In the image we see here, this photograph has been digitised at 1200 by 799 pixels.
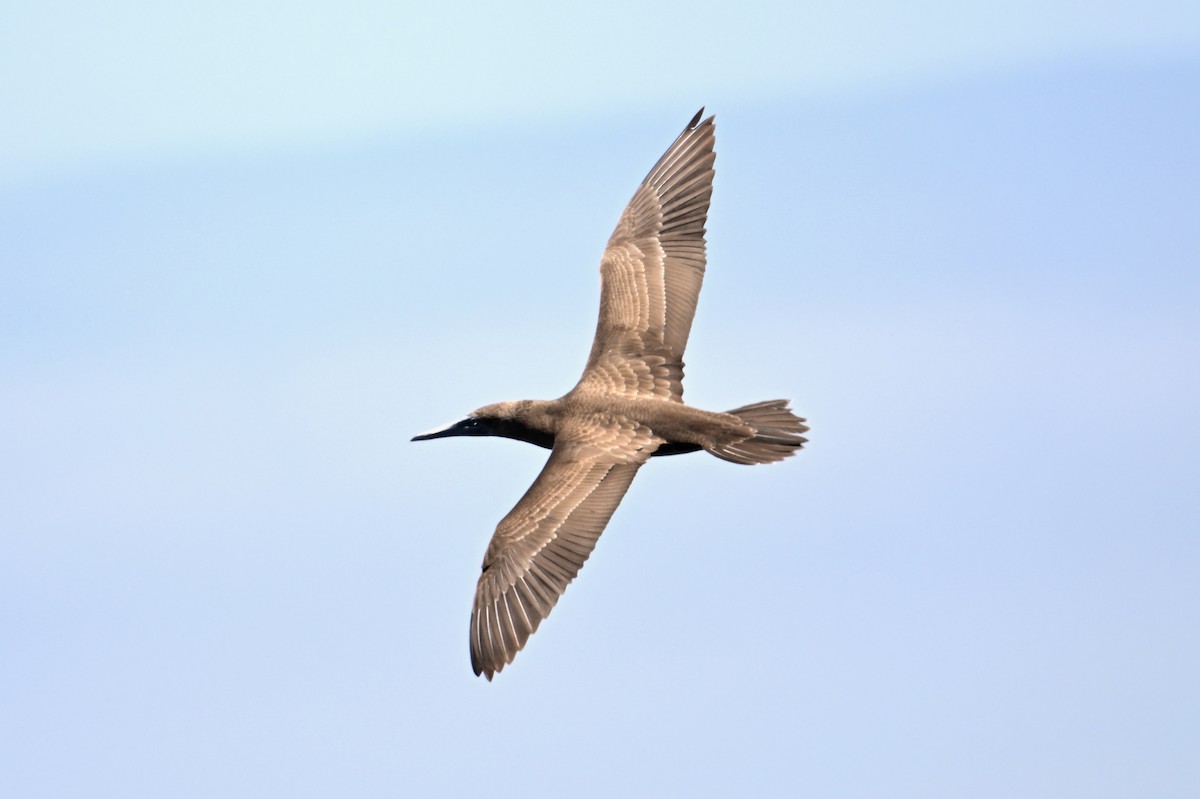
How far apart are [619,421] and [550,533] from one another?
1.78m

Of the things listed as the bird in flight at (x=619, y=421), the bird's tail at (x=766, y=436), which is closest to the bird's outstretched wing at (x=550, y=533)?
the bird in flight at (x=619, y=421)

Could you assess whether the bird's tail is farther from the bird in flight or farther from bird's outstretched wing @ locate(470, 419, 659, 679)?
bird's outstretched wing @ locate(470, 419, 659, 679)

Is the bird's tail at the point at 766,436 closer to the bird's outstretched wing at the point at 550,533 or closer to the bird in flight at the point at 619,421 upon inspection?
the bird in flight at the point at 619,421

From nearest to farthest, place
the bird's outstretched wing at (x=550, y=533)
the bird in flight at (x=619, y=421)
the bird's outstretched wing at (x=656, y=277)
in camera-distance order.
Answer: the bird's outstretched wing at (x=550, y=533) → the bird in flight at (x=619, y=421) → the bird's outstretched wing at (x=656, y=277)

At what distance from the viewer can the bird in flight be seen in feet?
60.4

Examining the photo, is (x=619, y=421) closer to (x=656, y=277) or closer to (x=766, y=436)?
(x=766, y=436)

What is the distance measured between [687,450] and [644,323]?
6.47ft

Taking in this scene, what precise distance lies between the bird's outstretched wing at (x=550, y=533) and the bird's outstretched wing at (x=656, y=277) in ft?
3.68

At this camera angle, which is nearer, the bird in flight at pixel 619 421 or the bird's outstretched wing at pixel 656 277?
the bird in flight at pixel 619 421

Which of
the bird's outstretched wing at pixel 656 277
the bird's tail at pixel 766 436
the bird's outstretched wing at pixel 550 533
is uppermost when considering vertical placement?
the bird's outstretched wing at pixel 656 277

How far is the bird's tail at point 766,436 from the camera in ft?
Answer: 64.8

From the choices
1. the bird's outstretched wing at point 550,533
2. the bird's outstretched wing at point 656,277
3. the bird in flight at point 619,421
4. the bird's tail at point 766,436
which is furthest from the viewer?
the bird's outstretched wing at point 656,277

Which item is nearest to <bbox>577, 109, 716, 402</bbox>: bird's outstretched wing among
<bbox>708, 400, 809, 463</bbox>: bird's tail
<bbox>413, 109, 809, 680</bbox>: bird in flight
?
<bbox>413, 109, 809, 680</bbox>: bird in flight

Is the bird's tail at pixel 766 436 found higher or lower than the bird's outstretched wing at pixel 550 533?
higher
